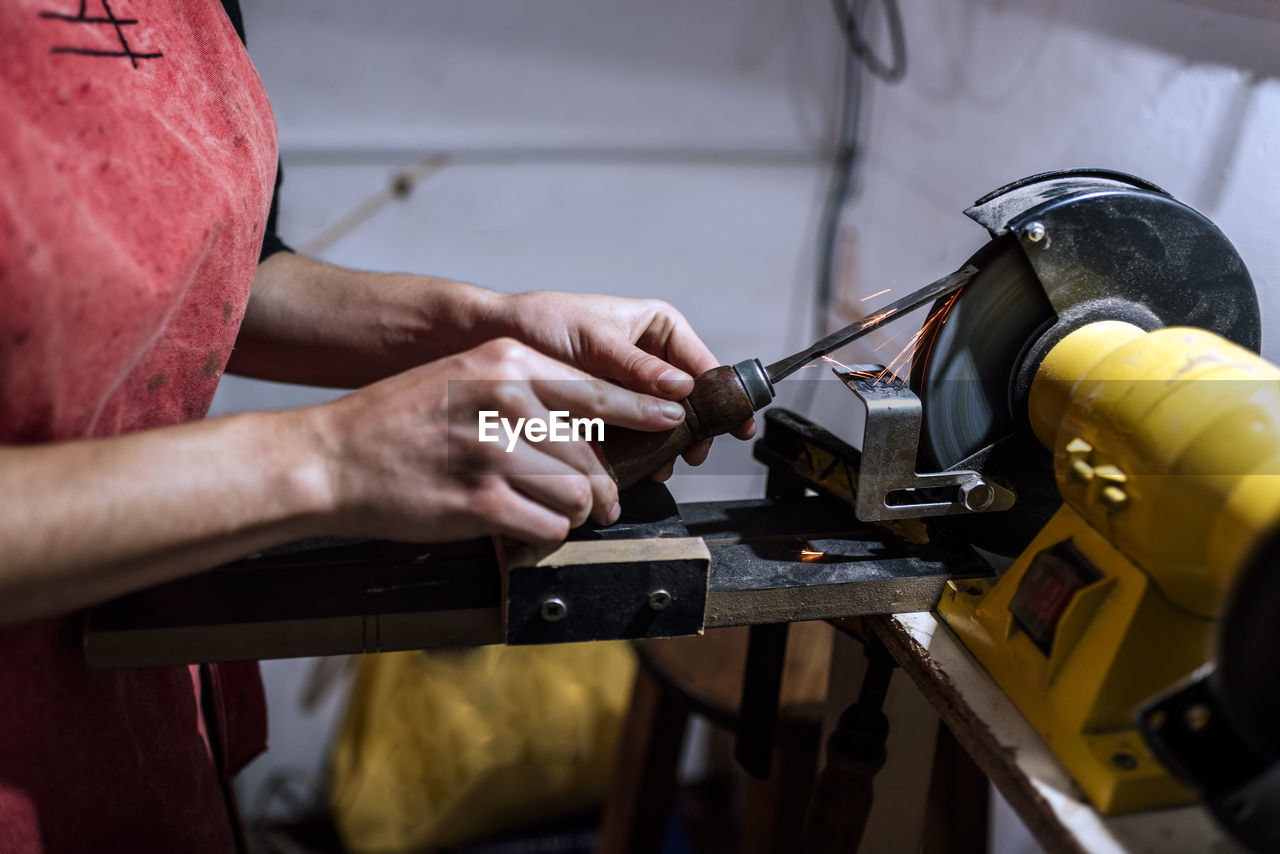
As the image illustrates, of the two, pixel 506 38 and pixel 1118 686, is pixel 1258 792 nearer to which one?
pixel 1118 686

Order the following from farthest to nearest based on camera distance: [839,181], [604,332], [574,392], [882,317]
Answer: [839,181]
[604,332]
[882,317]
[574,392]

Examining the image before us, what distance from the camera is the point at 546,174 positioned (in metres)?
2.07

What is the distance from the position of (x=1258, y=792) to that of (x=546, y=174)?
5.84 feet

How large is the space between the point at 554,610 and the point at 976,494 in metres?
0.40

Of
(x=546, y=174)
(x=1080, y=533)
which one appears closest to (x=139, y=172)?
(x=1080, y=533)

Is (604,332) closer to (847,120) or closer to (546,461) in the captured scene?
(546,461)

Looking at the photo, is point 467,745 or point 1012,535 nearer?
point 1012,535

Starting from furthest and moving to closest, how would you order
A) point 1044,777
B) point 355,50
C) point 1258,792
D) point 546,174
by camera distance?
1. point 546,174
2. point 355,50
3. point 1044,777
4. point 1258,792

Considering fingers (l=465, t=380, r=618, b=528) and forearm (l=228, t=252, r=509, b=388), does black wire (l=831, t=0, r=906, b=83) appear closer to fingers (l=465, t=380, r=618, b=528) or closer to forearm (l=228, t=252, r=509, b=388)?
forearm (l=228, t=252, r=509, b=388)

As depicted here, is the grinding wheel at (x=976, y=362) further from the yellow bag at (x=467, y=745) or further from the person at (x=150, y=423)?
the yellow bag at (x=467, y=745)

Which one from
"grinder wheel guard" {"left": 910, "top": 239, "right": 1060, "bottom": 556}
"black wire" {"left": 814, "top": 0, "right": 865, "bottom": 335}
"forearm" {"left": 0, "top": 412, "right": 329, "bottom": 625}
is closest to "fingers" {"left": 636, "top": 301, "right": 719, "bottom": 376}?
"grinder wheel guard" {"left": 910, "top": 239, "right": 1060, "bottom": 556}

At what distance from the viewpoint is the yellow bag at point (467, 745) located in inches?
79.0

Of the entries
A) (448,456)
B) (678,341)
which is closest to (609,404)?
(448,456)

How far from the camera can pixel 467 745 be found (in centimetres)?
201
